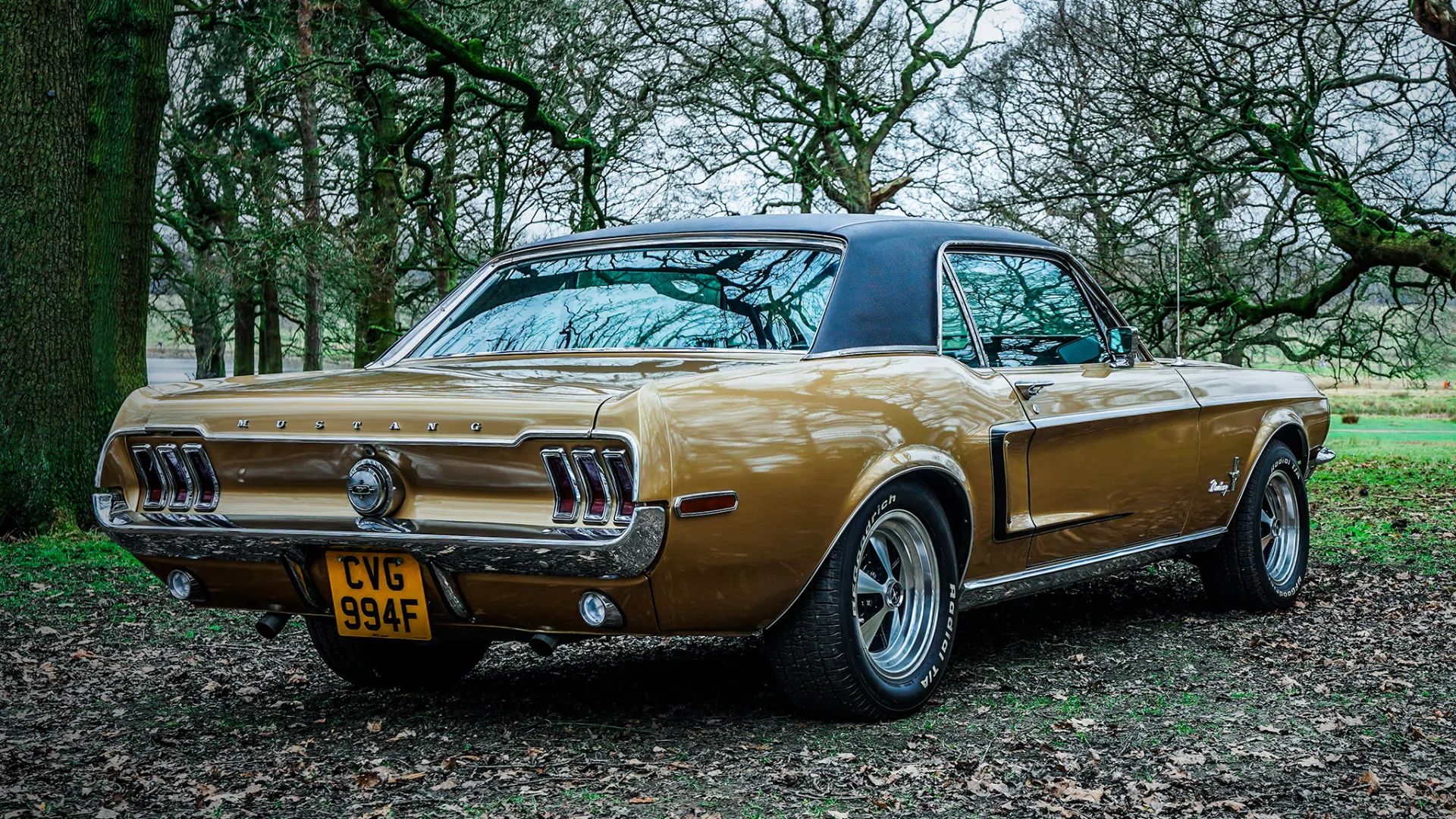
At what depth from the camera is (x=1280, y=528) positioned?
6496 millimetres

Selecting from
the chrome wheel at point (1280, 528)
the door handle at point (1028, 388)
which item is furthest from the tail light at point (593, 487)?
the chrome wheel at point (1280, 528)

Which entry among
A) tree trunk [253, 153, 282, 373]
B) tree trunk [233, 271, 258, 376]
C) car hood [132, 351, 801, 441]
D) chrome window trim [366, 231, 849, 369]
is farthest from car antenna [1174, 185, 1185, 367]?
tree trunk [233, 271, 258, 376]

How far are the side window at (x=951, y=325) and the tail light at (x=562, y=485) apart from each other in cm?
158

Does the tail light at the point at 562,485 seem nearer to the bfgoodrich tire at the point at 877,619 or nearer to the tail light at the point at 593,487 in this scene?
the tail light at the point at 593,487

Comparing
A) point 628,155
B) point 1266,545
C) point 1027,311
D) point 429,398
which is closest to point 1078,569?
point 1027,311

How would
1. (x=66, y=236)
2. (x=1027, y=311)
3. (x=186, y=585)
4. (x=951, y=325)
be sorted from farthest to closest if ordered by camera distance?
(x=66, y=236) → (x=1027, y=311) → (x=951, y=325) → (x=186, y=585)

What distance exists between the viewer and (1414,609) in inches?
245

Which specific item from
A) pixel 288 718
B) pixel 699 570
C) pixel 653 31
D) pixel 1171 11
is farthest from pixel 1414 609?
pixel 653 31

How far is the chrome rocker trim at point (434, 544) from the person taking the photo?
339cm

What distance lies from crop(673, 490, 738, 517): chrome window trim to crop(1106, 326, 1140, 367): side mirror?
2606 millimetres

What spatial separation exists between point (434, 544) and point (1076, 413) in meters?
2.43

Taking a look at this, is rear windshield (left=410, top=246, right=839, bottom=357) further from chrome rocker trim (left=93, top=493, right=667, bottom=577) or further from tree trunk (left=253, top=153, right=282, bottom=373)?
tree trunk (left=253, top=153, right=282, bottom=373)

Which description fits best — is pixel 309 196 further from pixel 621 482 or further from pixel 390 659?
pixel 621 482

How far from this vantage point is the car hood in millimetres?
3488
